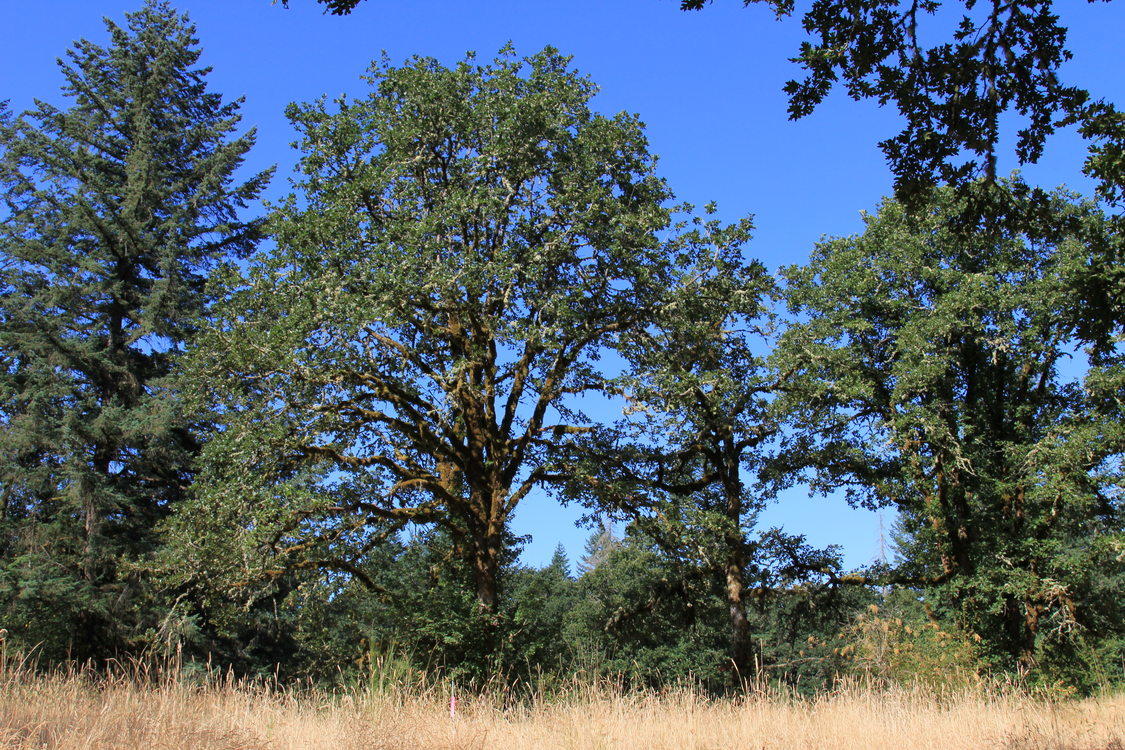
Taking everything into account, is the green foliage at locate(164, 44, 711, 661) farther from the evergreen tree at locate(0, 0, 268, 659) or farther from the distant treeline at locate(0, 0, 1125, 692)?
the evergreen tree at locate(0, 0, 268, 659)

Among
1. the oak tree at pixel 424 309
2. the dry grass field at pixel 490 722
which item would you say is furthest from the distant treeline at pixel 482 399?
the dry grass field at pixel 490 722

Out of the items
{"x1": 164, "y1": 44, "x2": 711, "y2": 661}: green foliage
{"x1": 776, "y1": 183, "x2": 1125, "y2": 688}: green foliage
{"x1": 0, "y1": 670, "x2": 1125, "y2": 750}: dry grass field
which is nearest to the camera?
{"x1": 0, "y1": 670, "x2": 1125, "y2": 750}: dry grass field

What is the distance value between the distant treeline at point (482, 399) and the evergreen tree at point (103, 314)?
99 millimetres

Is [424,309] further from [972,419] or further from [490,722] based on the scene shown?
[972,419]

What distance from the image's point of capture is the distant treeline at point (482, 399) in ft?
43.4

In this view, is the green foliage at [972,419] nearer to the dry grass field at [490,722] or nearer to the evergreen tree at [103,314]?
the dry grass field at [490,722]

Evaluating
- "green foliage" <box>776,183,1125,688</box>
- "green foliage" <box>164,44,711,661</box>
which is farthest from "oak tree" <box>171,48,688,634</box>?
"green foliage" <box>776,183,1125,688</box>

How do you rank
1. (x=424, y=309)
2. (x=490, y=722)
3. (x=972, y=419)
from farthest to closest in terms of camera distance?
(x=972, y=419)
(x=424, y=309)
(x=490, y=722)

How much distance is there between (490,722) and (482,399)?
8.93 m

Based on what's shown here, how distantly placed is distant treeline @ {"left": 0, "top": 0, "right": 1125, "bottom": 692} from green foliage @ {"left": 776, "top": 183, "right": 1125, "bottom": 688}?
97 mm

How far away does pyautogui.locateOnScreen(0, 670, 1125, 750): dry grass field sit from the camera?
5.23m

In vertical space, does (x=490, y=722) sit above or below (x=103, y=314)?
below

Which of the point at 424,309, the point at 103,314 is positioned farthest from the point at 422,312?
the point at 103,314

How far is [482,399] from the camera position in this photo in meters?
15.2
